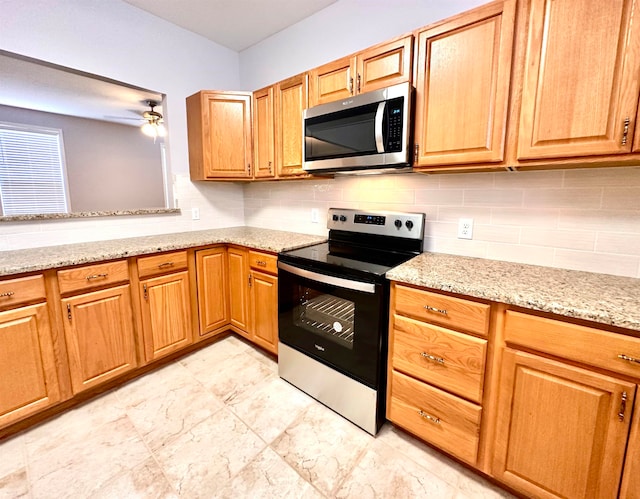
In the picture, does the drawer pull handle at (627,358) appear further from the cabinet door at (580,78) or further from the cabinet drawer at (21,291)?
the cabinet drawer at (21,291)

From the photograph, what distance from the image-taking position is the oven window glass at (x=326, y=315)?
1624 millimetres

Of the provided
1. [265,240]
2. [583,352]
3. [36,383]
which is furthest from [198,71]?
[583,352]

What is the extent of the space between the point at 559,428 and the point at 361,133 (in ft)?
5.12

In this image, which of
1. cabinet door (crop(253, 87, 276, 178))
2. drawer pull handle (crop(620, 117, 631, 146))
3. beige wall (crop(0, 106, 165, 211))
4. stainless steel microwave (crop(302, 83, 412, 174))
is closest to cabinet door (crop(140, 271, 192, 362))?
cabinet door (crop(253, 87, 276, 178))

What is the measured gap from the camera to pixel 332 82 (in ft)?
5.99

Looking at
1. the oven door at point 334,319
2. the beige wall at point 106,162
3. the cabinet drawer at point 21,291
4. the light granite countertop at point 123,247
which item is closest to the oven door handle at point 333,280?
the oven door at point 334,319

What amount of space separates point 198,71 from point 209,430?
2847 mm

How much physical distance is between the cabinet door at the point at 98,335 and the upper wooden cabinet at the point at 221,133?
3.87 feet

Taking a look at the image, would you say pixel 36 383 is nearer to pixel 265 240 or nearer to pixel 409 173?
pixel 265 240

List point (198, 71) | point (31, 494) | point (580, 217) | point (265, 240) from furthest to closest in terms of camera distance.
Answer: point (198, 71) → point (265, 240) → point (580, 217) → point (31, 494)

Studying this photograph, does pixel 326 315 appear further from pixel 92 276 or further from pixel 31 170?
pixel 31 170

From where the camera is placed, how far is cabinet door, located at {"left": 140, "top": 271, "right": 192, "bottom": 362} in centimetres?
201

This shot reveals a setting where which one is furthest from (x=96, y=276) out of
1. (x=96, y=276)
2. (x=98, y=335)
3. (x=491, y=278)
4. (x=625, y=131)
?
(x=625, y=131)

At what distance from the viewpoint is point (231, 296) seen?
249cm
